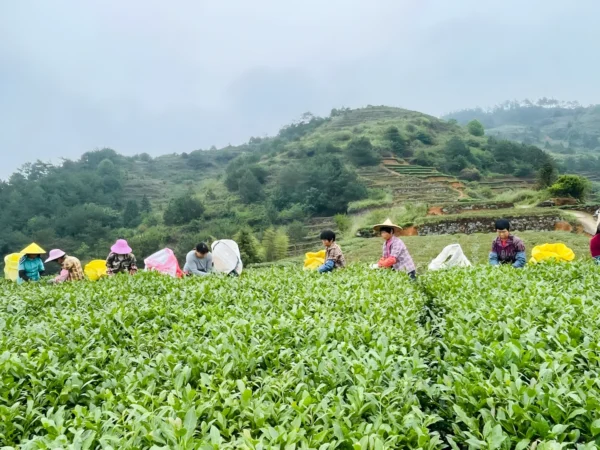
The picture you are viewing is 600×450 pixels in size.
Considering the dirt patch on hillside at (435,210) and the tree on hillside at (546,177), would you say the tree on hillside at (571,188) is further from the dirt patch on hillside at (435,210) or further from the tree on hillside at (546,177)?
the dirt patch on hillside at (435,210)

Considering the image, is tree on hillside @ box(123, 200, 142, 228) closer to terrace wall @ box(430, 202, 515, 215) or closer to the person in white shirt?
terrace wall @ box(430, 202, 515, 215)

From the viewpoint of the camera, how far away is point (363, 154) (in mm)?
51375

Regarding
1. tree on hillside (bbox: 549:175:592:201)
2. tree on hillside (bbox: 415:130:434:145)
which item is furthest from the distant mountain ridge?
tree on hillside (bbox: 549:175:592:201)

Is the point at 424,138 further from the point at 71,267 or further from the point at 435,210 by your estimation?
the point at 71,267

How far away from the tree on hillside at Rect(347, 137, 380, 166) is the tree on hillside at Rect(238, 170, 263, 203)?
454 inches

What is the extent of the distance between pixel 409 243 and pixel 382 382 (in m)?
17.6

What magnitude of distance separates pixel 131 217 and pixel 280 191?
57.7 feet

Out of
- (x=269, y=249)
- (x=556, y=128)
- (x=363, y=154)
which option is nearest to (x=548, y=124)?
(x=556, y=128)

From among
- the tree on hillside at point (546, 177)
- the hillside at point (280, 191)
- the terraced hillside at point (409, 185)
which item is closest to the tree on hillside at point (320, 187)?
the hillside at point (280, 191)

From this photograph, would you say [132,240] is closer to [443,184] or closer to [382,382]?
[443,184]

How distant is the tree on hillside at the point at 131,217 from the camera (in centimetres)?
4938

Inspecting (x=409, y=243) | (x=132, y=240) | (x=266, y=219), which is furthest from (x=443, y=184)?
(x=132, y=240)

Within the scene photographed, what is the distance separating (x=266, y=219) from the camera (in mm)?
40906

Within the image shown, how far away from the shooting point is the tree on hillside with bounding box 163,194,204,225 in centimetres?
4491
